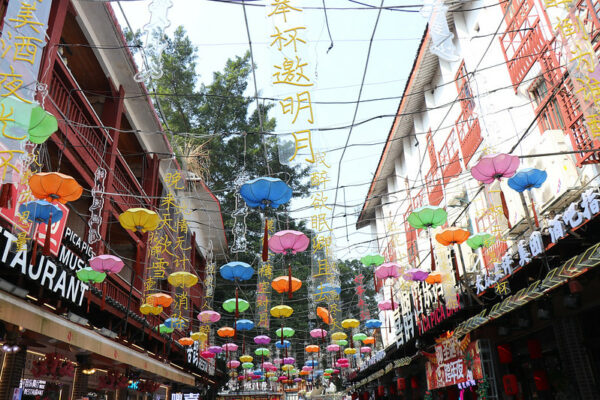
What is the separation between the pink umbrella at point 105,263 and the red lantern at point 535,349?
9.11 m

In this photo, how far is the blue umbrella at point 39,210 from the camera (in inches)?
281

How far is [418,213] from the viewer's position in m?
9.35

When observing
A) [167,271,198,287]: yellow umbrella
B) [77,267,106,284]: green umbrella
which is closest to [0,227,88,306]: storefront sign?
[77,267,106,284]: green umbrella

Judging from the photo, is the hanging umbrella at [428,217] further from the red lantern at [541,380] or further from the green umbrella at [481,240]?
the red lantern at [541,380]

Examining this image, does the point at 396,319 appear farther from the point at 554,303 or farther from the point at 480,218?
the point at 554,303

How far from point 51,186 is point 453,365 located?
35.9 feet

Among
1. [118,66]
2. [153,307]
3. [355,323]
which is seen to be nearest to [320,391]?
[355,323]

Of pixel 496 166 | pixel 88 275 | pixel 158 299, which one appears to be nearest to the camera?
pixel 496 166

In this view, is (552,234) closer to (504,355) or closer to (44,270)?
(504,355)

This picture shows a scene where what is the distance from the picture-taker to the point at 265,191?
7.61 metres

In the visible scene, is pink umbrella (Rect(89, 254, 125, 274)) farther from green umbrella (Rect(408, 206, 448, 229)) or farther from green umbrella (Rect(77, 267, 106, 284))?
green umbrella (Rect(408, 206, 448, 229))

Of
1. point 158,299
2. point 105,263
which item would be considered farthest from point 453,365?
point 105,263

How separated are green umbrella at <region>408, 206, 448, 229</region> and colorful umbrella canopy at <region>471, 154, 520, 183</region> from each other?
6.05 feet

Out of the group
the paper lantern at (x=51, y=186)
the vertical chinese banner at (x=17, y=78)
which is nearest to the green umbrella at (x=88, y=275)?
the paper lantern at (x=51, y=186)
